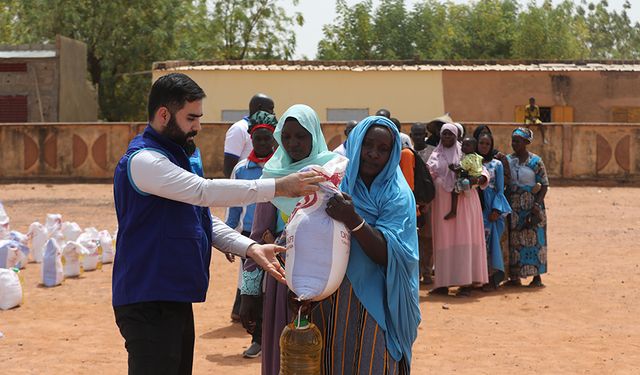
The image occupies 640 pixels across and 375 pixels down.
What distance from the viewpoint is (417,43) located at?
4878 cm

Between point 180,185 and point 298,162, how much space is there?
957 mm

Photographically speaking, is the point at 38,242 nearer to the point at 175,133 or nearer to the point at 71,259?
the point at 71,259

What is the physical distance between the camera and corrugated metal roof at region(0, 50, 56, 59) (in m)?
32.5

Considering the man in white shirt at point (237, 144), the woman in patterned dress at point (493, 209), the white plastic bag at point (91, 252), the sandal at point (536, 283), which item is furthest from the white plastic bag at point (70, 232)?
the sandal at point (536, 283)

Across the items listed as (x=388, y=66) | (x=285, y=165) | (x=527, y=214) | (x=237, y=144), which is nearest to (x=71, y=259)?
(x=237, y=144)

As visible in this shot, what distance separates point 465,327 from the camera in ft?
27.7

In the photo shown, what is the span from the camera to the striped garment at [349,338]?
4043 millimetres

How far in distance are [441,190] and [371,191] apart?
5.84 meters

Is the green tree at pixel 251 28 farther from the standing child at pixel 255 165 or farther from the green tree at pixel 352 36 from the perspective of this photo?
the standing child at pixel 255 165

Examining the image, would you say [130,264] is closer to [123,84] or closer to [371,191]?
[371,191]

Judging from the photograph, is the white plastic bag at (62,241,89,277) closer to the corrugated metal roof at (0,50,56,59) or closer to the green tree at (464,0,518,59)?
the corrugated metal roof at (0,50,56,59)

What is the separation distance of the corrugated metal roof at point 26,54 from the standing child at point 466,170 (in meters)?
25.1

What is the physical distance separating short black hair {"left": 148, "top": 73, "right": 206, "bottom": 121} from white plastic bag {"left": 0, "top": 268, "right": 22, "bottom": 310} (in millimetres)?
5773

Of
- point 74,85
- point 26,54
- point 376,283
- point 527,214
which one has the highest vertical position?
point 26,54
